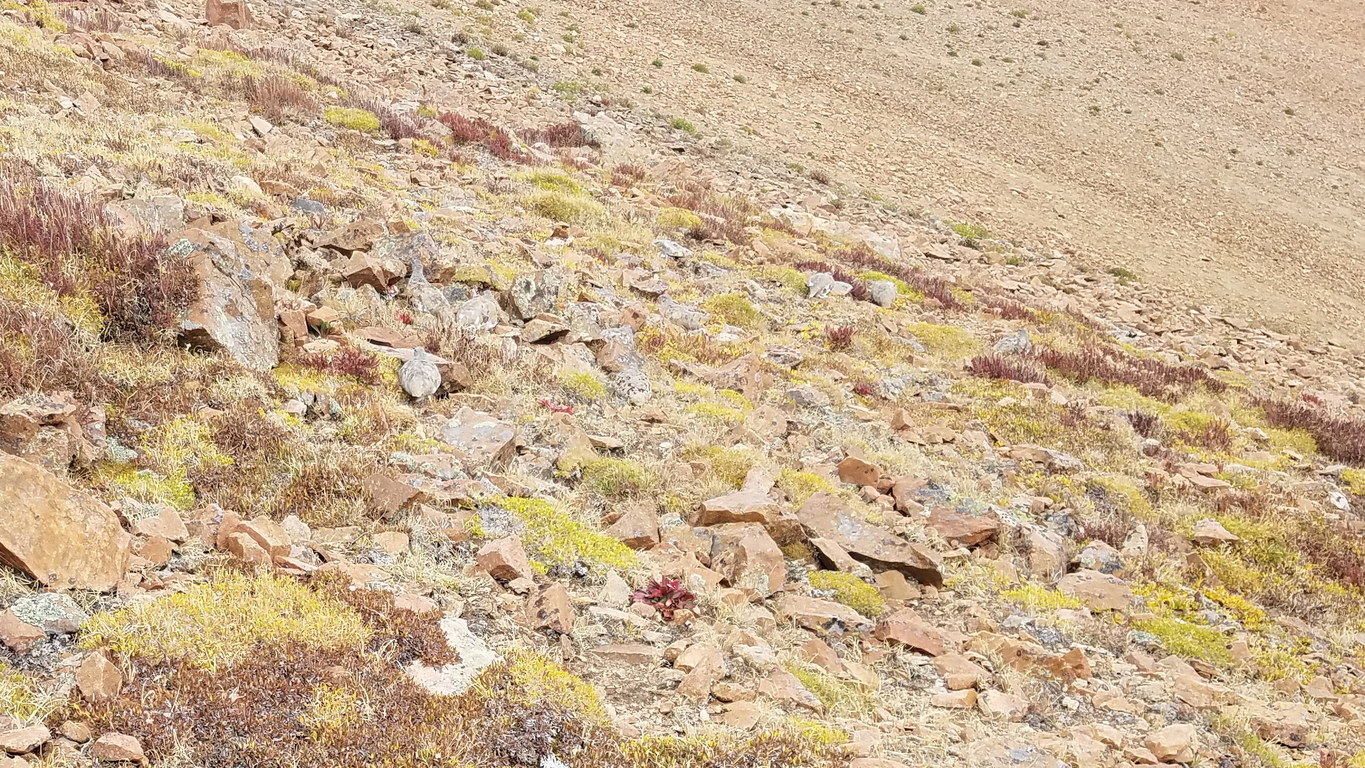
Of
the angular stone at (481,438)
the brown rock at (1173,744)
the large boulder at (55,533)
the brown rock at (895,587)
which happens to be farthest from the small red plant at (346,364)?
the brown rock at (1173,744)

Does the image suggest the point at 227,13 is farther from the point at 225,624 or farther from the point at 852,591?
the point at 852,591

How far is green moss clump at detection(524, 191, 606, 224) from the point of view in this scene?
14648mm

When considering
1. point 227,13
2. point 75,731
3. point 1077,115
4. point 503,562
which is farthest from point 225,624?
point 1077,115

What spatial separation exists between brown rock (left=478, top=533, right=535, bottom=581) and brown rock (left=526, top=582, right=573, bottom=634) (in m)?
0.28

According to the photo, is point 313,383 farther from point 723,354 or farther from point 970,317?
point 970,317

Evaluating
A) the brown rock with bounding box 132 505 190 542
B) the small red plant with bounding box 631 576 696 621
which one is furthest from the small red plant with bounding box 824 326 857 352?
the brown rock with bounding box 132 505 190 542

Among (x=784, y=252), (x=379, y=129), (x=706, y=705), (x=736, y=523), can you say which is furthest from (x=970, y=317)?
(x=706, y=705)

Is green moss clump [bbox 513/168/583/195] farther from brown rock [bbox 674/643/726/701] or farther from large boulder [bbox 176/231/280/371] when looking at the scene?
brown rock [bbox 674/643/726/701]

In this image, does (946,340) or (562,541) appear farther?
(946,340)

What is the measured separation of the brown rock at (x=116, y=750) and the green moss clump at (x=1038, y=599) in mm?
6017

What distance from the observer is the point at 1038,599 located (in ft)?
23.0

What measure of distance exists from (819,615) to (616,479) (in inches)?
80.6

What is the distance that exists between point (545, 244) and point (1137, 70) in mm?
30380

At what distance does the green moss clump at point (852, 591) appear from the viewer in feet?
21.2
